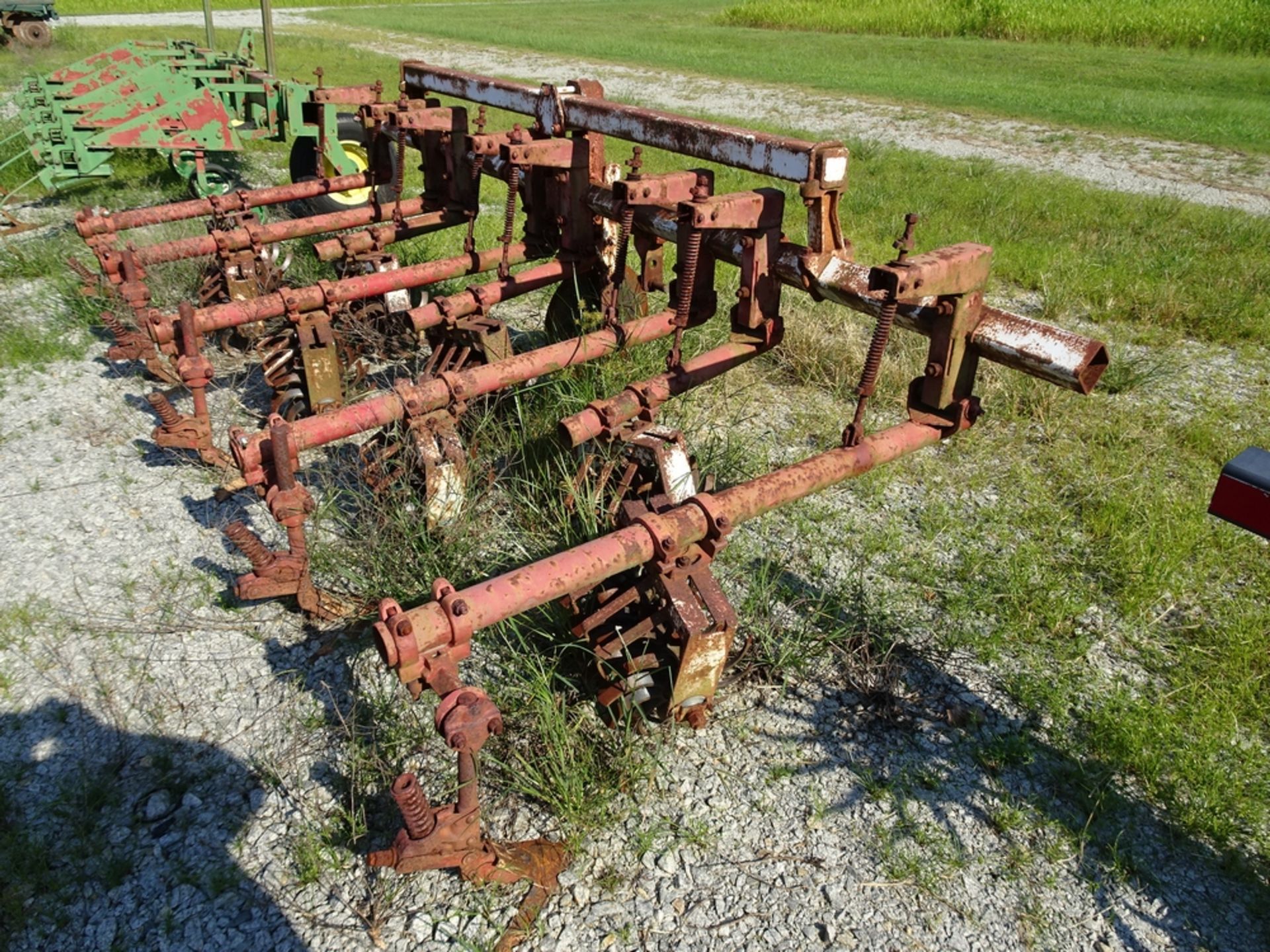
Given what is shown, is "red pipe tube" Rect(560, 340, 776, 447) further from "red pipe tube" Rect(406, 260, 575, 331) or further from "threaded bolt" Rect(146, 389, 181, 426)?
"threaded bolt" Rect(146, 389, 181, 426)

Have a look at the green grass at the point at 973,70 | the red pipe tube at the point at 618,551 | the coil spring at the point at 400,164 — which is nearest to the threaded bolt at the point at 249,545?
the red pipe tube at the point at 618,551

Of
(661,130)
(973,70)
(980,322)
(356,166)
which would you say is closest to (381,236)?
(661,130)

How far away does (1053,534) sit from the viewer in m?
4.29

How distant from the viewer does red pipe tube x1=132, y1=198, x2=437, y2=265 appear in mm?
4996

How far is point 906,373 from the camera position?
5.65m

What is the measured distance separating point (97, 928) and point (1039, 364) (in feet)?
10.7

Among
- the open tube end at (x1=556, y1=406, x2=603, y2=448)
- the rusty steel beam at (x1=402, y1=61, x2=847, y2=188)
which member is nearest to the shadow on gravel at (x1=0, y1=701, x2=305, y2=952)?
the open tube end at (x1=556, y1=406, x2=603, y2=448)

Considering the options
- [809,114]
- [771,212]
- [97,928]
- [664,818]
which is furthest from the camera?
[809,114]

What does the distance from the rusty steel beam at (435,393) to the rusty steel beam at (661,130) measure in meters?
→ 0.78

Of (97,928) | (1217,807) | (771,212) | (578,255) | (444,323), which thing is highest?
(771,212)

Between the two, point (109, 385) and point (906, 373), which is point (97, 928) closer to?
Answer: point (109, 385)

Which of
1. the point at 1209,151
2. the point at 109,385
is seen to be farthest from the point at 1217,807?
the point at 1209,151

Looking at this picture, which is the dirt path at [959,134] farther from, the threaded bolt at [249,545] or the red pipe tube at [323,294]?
the threaded bolt at [249,545]

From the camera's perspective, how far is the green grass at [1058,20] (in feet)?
75.9
